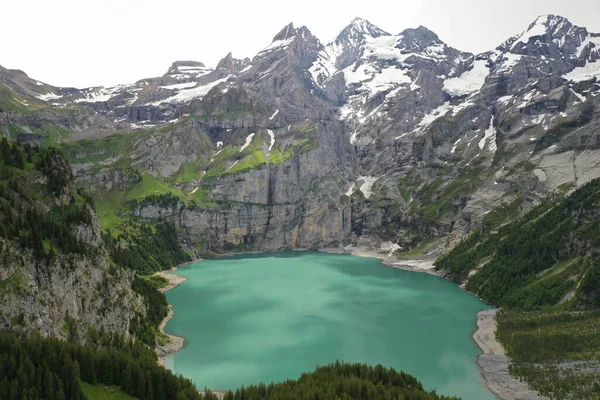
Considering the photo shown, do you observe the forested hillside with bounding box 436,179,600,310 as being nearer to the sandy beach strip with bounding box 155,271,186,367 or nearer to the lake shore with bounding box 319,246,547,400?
the lake shore with bounding box 319,246,547,400

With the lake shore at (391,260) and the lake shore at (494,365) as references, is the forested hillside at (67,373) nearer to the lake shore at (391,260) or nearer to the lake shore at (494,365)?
the lake shore at (494,365)

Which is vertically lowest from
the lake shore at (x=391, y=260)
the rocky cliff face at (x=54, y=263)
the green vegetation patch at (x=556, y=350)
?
the lake shore at (x=391, y=260)

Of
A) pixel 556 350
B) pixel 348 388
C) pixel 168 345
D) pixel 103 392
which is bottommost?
pixel 168 345

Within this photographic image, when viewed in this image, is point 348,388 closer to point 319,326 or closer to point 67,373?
point 67,373

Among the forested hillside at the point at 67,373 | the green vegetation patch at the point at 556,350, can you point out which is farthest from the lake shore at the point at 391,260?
the forested hillside at the point at 67,373

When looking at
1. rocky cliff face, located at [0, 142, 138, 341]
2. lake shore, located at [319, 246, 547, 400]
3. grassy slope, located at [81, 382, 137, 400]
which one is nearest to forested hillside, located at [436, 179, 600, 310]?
lake shore, located at [319, 246, 547, 400]

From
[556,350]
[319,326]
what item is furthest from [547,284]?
[319,326]

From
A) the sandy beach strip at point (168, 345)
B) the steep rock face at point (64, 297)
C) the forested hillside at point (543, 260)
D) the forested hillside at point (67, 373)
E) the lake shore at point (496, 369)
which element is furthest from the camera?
the forested hillside at point (543, 260)

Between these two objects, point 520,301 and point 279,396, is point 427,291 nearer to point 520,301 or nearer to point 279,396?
point 520,301
